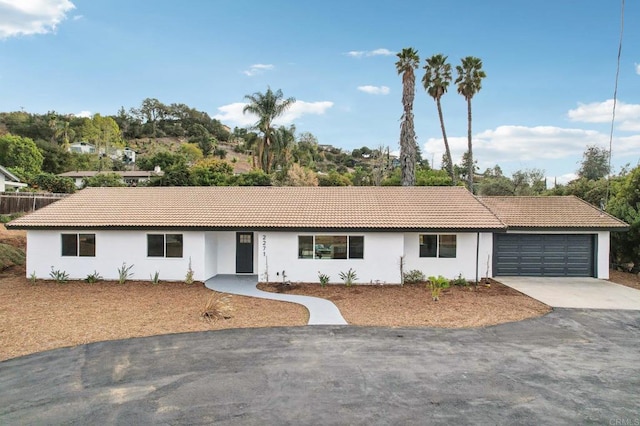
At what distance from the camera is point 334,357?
7555 mm

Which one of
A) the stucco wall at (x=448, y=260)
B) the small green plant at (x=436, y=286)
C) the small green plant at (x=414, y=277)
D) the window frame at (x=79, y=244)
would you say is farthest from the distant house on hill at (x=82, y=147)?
the small green plant at (x=436, y=286)

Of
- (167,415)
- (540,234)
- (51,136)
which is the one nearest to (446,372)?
(167,415)

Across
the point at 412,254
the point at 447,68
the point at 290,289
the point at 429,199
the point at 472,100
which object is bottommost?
the point at 290,289

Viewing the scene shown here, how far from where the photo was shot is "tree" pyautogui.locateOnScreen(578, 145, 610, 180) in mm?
46406

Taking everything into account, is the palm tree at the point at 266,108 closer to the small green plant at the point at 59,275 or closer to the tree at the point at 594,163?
the small green plant at the point at 59,275

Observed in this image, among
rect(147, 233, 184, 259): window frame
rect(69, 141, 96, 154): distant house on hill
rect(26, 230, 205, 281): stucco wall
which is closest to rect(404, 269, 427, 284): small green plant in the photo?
rect(26, 230, 205, 281): stucco wall

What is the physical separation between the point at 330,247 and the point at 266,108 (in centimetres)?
2801

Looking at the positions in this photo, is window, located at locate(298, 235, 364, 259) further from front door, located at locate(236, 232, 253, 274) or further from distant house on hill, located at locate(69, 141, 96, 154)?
distant house on hill, located at locate(69, 141, 96, 154)

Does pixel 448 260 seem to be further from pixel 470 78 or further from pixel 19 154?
pixel 19 154

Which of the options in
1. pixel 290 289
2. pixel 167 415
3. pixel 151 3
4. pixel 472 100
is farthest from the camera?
pixel 472 100

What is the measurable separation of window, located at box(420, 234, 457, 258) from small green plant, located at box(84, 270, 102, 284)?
13132 millimetres

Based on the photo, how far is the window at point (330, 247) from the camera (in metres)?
14.6

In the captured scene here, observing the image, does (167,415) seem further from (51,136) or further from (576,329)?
(51,136)

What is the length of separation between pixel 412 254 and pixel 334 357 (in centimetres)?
843
